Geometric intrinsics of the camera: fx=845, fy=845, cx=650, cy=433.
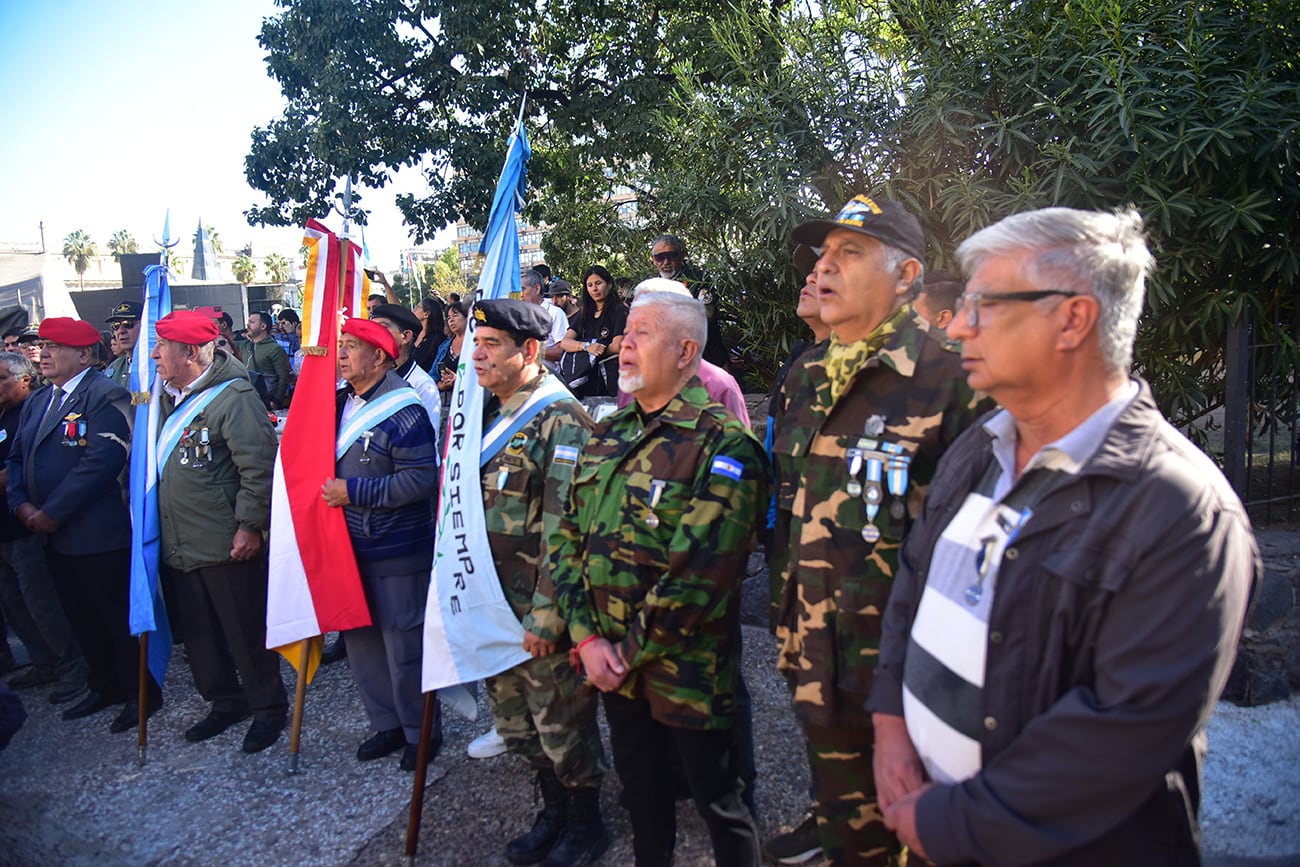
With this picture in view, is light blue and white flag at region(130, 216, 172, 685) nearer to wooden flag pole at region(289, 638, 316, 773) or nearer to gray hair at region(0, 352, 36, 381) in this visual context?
wooden flag pole at region(289, 638, 316, 773)

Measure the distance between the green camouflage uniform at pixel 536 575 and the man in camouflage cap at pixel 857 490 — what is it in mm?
1040

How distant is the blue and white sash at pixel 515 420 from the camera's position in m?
3.36

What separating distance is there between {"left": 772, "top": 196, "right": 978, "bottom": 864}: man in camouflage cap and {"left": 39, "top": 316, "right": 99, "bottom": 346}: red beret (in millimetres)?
4820

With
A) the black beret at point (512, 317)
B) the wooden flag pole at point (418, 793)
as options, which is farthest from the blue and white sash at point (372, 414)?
the wooden flag pole at point (418, 793)

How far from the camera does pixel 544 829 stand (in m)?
3.26

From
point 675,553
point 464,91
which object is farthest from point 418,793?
point 464,91

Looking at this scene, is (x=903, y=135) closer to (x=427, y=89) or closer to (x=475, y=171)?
(x=475, y=171)

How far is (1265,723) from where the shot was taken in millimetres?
3750

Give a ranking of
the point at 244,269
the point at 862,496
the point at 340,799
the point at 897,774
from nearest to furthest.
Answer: the point at 897,774 → the point at 862,496 → the point at 340,799 → the point at 244,269

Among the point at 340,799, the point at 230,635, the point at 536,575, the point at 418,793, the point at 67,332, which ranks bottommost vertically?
the point at 340,799

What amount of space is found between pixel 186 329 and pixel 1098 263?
14.1 feet

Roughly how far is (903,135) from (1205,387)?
2272 millimetres

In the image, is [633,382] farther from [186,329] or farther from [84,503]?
[84,503]

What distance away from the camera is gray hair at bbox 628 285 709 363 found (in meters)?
2.81
